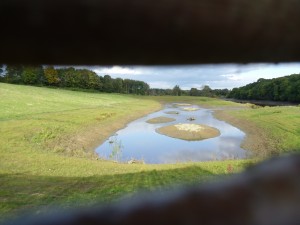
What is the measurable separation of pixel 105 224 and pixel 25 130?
26.9 m

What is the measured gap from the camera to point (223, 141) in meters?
32.1

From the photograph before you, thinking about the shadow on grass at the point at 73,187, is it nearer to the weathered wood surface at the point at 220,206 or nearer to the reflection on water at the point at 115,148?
the weathered wood surface at the point at 220,206

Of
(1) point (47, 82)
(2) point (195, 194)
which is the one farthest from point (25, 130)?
(1) point (47, 82)

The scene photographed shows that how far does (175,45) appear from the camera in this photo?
2.09 ft

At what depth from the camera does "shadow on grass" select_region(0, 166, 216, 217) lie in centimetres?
905

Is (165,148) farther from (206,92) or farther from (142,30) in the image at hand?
(206,92)


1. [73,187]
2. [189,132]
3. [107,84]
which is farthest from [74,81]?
[73,187]

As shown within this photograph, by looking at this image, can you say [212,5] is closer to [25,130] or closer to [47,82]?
[25,130]

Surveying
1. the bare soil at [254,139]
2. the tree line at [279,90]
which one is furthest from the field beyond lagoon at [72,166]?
the tree line at [279,90]

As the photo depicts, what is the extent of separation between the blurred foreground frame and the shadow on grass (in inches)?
271

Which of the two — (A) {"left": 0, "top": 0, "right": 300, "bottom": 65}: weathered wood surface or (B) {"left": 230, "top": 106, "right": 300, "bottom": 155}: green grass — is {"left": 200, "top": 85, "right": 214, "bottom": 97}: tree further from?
(A) {"left": 0, "top": 0, "right": 300, "bottom": 65}: weathered wood surface

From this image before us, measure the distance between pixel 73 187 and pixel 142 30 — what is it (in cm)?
1129

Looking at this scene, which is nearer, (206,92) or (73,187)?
(73,187)

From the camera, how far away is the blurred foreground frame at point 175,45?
1.68ft
